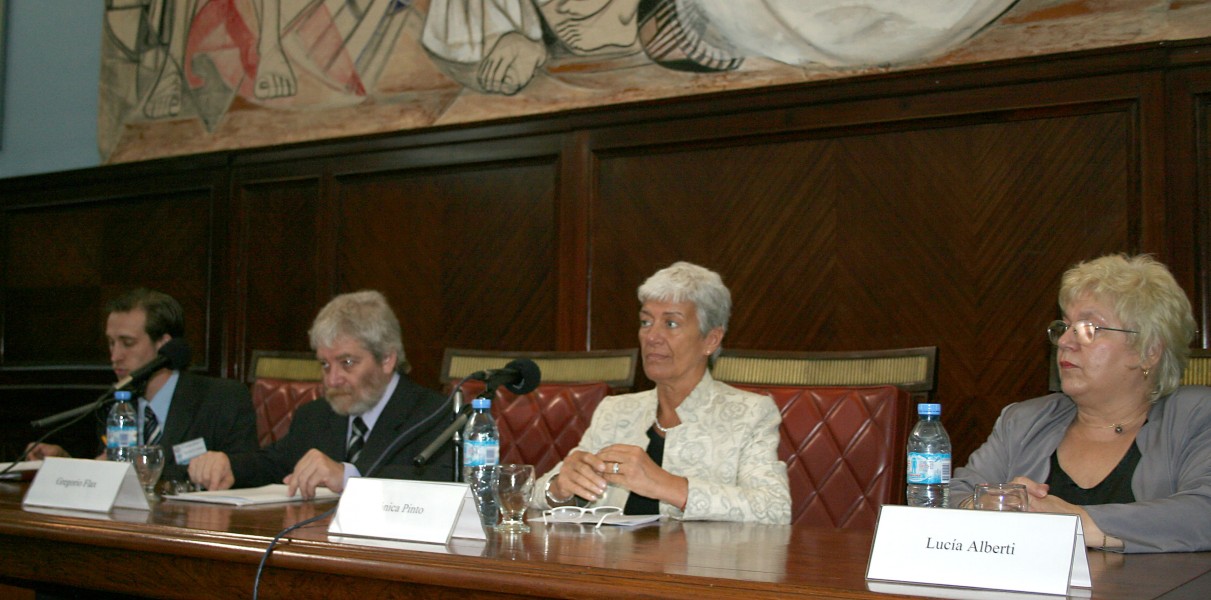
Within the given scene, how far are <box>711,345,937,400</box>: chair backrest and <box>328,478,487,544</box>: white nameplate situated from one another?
1.46 m

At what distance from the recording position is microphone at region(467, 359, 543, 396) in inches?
90.2

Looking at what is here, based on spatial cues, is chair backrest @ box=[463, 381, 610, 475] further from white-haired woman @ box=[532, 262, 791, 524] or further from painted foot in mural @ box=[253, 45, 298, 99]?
painted foot in mural @ box=[253, 45, 298, 99]

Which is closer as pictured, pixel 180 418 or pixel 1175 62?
pixel 1175 62

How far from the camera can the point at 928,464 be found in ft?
6.98

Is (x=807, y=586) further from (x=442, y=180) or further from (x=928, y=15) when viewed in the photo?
(x=442, y=180)

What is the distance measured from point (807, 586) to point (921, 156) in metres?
2.51

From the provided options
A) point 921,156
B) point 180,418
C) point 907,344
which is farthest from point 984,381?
point 180,418

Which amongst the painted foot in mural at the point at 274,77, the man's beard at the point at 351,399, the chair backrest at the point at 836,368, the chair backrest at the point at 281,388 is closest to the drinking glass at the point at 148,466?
the man's beard at the point at 351,399

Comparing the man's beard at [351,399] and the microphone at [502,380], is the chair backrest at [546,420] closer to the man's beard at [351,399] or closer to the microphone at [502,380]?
the man's beard at [351,399]

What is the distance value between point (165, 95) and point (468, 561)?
4486 millimetres

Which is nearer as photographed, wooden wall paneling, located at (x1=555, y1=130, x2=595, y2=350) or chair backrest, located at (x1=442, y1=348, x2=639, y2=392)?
chair backrest, located at (x1=442, y1=348, x2=639, y2=392)

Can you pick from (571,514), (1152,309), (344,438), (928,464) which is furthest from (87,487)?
(1152,309)

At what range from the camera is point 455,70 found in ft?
Answer: 15.1

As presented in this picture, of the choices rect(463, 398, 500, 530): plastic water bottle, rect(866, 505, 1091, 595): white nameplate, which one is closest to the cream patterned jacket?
rect(463, 398, 500, 530): plastic water bottle
